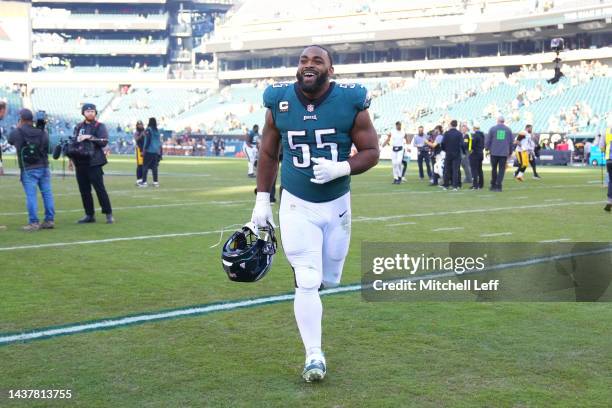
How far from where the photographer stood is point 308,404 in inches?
173

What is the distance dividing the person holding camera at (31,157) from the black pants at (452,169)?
11.2 meters

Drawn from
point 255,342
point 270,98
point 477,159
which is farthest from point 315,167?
point 477,159

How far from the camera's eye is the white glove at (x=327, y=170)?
488 centimetres

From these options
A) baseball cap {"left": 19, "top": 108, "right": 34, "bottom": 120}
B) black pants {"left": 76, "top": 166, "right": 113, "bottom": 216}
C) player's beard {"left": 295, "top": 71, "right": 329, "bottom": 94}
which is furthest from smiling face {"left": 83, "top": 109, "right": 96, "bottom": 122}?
player's beard {"left": 295, "top": 71, "right": 329, "bottom": 94}

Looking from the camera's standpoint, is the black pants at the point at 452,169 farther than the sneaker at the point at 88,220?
Yes

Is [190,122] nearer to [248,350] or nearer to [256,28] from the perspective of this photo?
[256,28]

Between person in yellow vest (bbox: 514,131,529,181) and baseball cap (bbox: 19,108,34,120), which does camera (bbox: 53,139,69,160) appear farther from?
person in yellow vest (bbox: 514,131,529,181)

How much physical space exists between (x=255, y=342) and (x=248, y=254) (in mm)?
855

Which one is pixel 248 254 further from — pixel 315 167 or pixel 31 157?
pixel 31 157

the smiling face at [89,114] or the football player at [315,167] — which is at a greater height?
the smiling face at [89,114]

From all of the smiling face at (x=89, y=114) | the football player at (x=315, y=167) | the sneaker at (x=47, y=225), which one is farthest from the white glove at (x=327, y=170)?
the smiling face at (x=89, y=114)

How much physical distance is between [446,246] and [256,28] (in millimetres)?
77680

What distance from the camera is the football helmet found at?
5.10 m

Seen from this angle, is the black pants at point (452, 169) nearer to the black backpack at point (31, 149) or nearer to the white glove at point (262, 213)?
the black backpack at point (31, 149)
